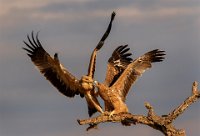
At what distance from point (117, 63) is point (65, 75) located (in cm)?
314

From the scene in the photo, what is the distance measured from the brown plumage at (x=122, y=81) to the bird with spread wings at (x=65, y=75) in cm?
36

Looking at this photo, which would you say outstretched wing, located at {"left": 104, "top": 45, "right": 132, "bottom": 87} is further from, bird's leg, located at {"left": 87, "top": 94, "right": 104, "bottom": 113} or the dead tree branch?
the dead tree branch

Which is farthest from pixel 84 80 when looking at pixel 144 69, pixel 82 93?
pixel 144 69

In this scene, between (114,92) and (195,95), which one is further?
(114,92)

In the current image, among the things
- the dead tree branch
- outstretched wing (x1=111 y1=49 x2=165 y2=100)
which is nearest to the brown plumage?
outstretched wing (x1=111 y1=49 x2=165 y2=100)

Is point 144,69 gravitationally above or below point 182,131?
above

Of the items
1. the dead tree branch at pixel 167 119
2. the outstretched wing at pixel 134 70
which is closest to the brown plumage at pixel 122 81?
the outstretched wing at pixel 134 70

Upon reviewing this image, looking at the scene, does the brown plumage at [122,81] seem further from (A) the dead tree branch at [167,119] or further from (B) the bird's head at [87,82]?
(A) the dead tree branch at [167,119]

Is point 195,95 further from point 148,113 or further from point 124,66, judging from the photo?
point 124,66

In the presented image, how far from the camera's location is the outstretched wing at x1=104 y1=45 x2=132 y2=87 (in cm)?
3138

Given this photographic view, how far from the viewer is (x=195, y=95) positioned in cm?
2734

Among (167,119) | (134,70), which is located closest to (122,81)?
(134,70)

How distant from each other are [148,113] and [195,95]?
1530 millimetres

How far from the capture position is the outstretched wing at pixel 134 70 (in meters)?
30.7
